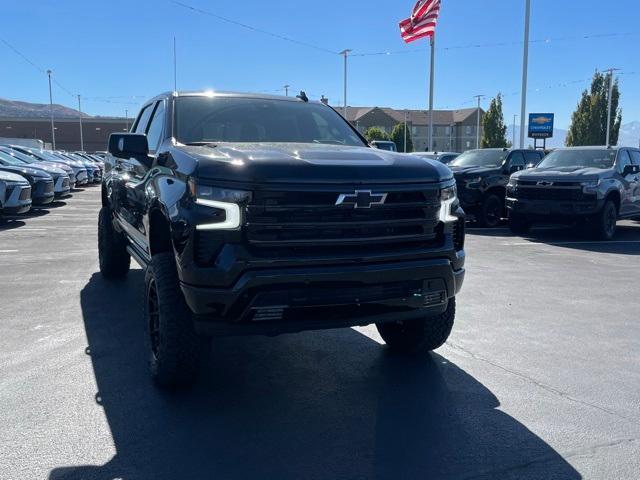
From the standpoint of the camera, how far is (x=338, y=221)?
3.48m

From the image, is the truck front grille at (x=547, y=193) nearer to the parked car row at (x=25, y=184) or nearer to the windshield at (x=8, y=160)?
the parked car row at (x=25, y=184)

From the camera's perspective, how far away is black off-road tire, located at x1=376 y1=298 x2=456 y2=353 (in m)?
4.46

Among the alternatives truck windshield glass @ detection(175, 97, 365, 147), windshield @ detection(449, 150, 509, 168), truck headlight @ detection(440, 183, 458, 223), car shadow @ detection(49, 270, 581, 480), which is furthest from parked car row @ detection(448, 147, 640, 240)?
truck headlight @ detection(440, 183, 458, 223)

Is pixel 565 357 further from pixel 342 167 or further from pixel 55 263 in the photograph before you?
pixel 55 263

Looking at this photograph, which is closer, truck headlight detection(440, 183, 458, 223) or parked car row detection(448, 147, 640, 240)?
truck headlight detection(440, 183, 458, 223)

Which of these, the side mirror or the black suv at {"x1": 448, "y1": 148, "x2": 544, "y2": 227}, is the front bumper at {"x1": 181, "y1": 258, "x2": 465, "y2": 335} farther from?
the black suv at {"x1": 448, "y1": 148, "x2": 544, "y2": 227}

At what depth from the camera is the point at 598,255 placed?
395 inches

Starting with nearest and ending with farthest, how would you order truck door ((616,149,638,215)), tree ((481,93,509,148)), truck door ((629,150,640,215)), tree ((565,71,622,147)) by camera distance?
truck door ((616,149,638,215)) → truck door ((629,150,640,215)) → tree ((565,71,622,147)) → tree ((481,93,509,148))

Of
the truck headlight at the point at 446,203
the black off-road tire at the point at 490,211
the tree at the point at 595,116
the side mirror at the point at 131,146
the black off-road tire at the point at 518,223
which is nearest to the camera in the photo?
the truck headlight at the point at 446,203

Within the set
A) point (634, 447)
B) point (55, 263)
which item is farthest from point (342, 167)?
point (55, 263)

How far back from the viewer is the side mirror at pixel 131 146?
14.6 feet

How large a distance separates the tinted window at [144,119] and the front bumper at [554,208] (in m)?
8.01

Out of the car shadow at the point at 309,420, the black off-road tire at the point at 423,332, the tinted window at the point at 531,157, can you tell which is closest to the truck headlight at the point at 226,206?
the car shadow at the point at 309,420

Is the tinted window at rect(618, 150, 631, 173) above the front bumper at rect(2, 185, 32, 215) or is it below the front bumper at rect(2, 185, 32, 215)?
above
